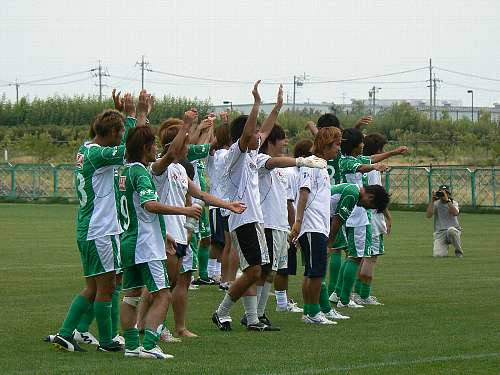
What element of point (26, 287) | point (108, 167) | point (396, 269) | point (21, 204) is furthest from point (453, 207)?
point (21, 204)

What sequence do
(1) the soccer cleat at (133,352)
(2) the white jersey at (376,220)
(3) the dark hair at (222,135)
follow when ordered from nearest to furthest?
(1) the soccer cleat at (133,352)
(2) the white jersey at (376,220)
(3) the dark hair at (222,135)

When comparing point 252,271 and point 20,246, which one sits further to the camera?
point 20,246

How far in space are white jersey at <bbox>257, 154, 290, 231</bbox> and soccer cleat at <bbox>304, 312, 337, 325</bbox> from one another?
103cm

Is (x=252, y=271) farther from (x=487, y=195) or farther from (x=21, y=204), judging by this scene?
(x=21, y=204)

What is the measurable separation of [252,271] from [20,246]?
12940 millimetres

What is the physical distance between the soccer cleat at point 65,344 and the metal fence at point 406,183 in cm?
3058

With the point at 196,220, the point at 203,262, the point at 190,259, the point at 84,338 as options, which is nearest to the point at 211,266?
the point at 203,262

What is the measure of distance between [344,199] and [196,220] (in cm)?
→ 317

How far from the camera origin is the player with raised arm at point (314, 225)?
11727 millimetres

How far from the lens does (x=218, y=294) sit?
14703 mm

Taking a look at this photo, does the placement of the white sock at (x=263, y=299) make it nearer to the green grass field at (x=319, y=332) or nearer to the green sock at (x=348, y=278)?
the green grass field at (x=319, y=332)

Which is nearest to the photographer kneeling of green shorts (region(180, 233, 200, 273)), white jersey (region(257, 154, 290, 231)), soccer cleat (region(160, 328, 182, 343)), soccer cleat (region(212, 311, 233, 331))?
white jersey (region(257, 154, 290, 231))

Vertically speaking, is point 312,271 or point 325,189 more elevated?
point 325,189


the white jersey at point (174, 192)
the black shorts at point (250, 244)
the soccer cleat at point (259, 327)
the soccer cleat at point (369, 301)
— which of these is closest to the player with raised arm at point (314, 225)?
the soccer cleat at point (259, 327)
